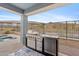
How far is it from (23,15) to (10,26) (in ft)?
3.30

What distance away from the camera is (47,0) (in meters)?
2.78

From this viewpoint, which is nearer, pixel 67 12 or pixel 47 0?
pixel 47 0

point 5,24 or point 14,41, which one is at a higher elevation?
point 5,24

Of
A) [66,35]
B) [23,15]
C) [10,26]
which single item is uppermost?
[23,15]

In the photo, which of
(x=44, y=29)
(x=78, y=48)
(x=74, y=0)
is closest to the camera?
(x=74, y=0)

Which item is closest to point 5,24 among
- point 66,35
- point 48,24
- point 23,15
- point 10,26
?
point 10,26

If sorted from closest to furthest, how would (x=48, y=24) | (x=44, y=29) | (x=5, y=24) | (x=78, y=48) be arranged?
(x=78, y=48), (x=5, y=24), (x=48, y=24), (x=44, y=29)

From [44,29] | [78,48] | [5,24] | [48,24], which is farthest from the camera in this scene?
[44,29]

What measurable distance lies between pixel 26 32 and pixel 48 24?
118cm

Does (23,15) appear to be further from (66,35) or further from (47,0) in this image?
(47,0)

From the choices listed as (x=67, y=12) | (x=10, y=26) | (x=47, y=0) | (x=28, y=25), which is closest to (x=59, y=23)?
(x=67, y=12)

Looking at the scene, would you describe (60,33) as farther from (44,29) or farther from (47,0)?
(47,0)

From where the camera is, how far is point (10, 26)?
5.11 meters

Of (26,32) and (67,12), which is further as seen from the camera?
(26,32)
